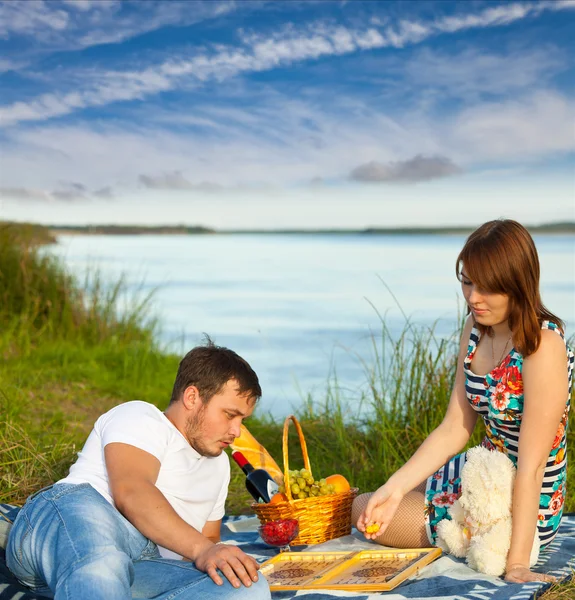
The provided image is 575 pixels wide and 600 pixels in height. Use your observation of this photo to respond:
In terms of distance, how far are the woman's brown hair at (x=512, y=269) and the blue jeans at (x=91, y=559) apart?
130cm

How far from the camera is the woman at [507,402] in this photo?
296cm

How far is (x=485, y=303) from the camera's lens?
3012mm

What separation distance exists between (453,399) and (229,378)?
107 cm

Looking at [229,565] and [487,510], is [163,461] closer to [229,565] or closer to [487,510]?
[229,565]

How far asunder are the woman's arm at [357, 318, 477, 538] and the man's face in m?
0.69

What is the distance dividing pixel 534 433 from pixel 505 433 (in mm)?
249

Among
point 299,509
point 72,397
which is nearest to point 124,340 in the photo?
point 72,397

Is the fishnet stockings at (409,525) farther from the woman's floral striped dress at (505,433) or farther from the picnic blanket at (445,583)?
the picnic blanket at (445,583)

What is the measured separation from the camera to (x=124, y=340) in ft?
28.0

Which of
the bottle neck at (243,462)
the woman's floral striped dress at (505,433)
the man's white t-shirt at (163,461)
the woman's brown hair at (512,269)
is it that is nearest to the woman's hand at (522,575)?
the woman's floral striped dress at (505,433)

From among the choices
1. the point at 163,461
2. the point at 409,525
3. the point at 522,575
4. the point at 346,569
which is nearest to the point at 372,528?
the point at 346,569

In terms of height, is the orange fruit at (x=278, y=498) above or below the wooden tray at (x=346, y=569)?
above

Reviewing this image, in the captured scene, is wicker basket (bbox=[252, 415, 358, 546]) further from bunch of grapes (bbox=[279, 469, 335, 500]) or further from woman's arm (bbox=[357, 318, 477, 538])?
woman's arm (bbox=[357, 318, 477, 538])

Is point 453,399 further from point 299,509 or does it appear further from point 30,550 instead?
point 30,550
